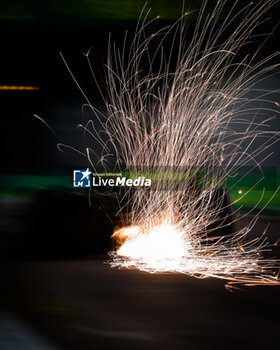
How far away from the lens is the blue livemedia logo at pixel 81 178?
6938 mm

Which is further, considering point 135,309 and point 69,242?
point 69,242

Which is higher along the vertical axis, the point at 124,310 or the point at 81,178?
the point at 81,178

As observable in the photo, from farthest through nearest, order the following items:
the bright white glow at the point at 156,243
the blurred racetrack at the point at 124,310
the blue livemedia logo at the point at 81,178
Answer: the blue livemedia logo at the point at 81,178
the bright white glow at the point at 156,243
the blurred racetrack at the point at 124,310

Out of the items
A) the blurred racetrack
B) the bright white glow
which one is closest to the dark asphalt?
the blurred racetrack

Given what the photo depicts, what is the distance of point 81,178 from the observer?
696 cm

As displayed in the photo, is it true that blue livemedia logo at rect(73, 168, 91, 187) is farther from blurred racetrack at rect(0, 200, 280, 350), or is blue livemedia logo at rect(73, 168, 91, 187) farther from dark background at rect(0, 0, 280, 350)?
blurred racetrack at rect(0, 200, 280, 350)

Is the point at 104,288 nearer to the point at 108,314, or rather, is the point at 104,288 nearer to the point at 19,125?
the point at 108,314

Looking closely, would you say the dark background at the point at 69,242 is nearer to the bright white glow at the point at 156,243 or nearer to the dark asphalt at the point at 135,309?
the dark asphalt at the point at 135,309

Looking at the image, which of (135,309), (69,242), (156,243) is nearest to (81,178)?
(69,242)

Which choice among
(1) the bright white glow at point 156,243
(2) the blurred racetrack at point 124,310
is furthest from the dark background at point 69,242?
(1) the bright white glow at point 156,243

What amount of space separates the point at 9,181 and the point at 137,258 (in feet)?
11.4

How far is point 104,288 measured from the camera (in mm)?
4898

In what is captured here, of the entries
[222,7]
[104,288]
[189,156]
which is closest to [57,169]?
[189,156]

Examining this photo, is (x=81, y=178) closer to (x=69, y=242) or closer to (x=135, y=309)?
(x=69, y=242)
